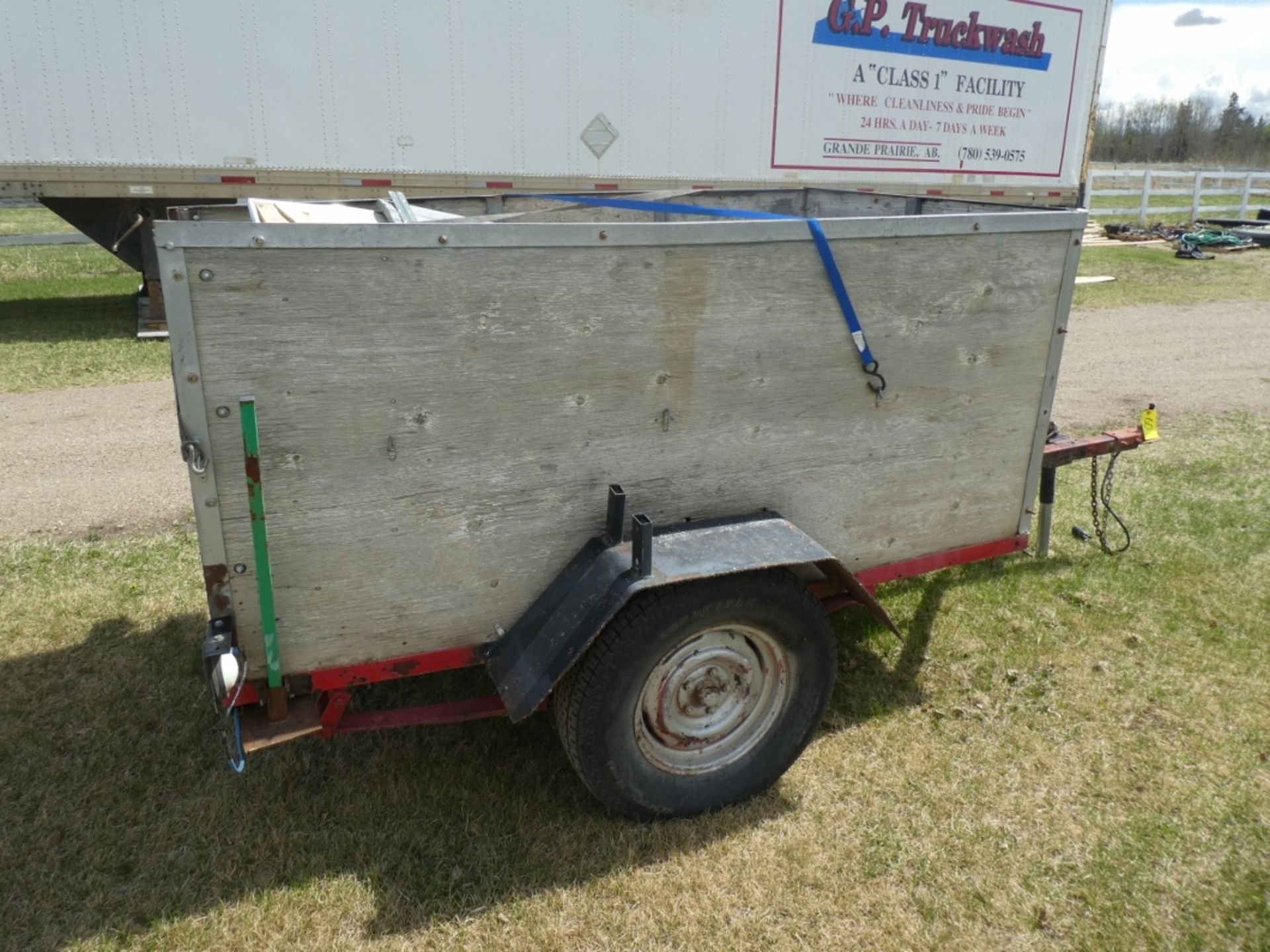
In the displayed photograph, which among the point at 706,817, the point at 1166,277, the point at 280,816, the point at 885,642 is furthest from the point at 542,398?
the point at 1166,277

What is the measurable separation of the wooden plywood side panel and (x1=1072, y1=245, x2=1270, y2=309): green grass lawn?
10993 mm

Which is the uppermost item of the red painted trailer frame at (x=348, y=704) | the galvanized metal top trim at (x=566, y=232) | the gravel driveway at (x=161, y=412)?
the galvanized metal top trim at (x=566, y=232)

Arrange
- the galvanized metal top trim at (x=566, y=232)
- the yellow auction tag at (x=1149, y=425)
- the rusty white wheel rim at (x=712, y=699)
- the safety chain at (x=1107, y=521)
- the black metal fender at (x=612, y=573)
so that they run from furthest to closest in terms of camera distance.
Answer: the safety chain at (x=1107, y=521) < the yellow auction tag at (x=1149, y=425) < the rusty white wheel rim at (x=712, y=699) < the black metal fender at (x=612, y=573) < the galvanized metal top trim at (x=566, y=232)

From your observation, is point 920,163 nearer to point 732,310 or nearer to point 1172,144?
point 732,310

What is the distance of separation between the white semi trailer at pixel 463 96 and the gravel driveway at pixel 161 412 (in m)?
2.72

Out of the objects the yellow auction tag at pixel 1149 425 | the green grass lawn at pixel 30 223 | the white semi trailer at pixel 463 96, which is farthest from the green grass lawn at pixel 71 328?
the yellow auction tag at pixel 1149 425

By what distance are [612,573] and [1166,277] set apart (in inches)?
631

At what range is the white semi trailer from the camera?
874 centimetres

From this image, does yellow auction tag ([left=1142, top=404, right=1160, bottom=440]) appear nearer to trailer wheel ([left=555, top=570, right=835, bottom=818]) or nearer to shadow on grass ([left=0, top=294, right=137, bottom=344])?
trailer wheel ([left=555, top=570, right=835, bottom=818])

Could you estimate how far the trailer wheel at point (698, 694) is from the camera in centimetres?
270

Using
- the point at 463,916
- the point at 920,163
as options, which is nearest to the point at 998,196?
the point at 920,163

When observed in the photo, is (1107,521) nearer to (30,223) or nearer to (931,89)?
(931,89)

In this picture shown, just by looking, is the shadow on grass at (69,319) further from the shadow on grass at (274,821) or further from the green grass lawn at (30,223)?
the green grass lawn at (30,223)

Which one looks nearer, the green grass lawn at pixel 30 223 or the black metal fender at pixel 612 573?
the black metal fender at pixel 612 573
